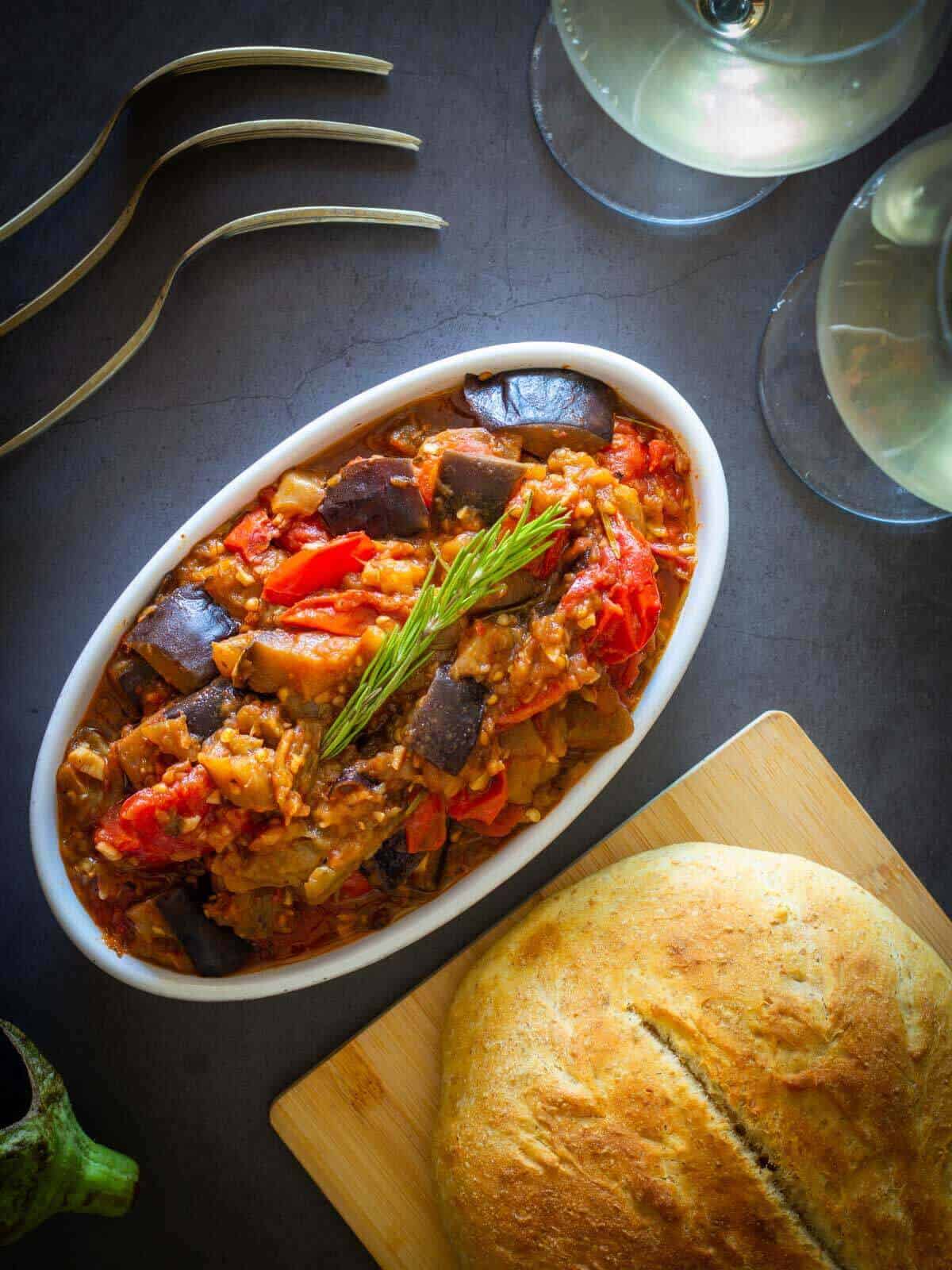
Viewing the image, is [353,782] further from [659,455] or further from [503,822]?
[659,455]

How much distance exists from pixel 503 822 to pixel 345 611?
719 millimetres

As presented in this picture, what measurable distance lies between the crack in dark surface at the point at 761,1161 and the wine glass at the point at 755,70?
2.29m

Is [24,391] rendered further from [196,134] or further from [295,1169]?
[295,1169]

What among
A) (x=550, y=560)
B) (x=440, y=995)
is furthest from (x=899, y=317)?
(x=440, y=995)

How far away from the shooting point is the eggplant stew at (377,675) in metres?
2.45

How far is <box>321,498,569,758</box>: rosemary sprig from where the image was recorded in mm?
2432

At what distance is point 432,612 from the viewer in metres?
2.46

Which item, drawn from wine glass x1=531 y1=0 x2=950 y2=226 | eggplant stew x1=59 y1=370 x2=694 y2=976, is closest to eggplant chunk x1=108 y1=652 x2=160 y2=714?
eggplant stew x1=59 y1=370 x2=694 y2=976

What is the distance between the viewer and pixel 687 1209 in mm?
2494

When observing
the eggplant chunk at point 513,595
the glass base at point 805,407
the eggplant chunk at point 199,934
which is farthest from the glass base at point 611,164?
the eggplant chunk at point 199,934

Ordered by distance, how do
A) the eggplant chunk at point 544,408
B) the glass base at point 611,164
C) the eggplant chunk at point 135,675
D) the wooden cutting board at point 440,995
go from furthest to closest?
the glass base at point 611,164
the wooden cutting board at point 440,995
the eggplant chunk at point 544,408
the eggplant chunk at point 135,675

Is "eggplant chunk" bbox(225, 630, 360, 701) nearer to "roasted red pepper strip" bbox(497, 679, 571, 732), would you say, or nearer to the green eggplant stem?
"roasted red pepper strip" bbox(497, 679, 571, 732)

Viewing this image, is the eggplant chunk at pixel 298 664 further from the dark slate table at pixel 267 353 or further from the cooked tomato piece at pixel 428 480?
the dark slate table at pixel 267 353

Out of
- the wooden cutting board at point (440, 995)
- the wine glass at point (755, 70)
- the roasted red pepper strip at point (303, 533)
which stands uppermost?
the wine glass at point (755, 70)
